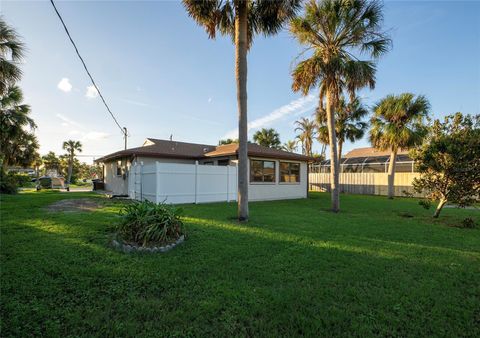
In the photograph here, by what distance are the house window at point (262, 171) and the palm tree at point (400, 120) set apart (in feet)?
28.8

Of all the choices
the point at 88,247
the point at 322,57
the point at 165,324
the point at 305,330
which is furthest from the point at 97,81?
the point at 305,330

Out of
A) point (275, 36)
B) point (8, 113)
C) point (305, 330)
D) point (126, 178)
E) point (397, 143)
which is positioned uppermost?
point (275, 36)

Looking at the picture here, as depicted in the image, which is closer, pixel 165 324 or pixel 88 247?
pixel 165 324

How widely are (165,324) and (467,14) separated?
12.2 m

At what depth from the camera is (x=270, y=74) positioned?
12906mm

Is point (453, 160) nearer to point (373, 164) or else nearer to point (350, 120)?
point (350, 120)

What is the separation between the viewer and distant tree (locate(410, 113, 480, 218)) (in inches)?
313

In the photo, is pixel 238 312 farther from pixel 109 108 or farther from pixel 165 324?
pixel 109 108

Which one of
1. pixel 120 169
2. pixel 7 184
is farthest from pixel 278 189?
pixel 7 184

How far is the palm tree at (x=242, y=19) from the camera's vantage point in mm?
7500

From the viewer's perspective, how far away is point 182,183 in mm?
11766

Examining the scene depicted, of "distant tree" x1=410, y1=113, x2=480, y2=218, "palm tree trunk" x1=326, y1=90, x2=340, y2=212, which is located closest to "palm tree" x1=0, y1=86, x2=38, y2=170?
"palm tree trunk" x1=326, y1=90, x2=340, y2=212

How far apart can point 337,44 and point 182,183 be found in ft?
30.8

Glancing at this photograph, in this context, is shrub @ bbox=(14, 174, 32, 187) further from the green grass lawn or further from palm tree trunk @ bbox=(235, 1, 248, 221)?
palm tree trunk @ bbox=(235, 1, 248, 221)
